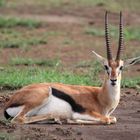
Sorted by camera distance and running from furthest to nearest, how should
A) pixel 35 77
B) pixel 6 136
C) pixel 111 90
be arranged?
pixel 35 77
pixel 111 90
pixel 6 136

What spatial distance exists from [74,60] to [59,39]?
2.52 meters

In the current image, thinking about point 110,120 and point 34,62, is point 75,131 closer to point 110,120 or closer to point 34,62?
point 110,120

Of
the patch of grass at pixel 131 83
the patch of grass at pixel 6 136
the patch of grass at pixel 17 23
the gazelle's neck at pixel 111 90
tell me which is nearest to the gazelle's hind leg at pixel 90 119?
the gazelle's neck at pixel 111 90

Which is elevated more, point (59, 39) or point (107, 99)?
point (107, 99)

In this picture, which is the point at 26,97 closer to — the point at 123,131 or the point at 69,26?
the point at 123,131

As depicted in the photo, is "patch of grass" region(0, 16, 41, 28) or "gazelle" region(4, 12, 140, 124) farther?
"patch of grass" region(0, 16, 41, 28)

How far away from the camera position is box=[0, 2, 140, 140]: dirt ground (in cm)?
811

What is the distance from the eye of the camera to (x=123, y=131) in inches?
332

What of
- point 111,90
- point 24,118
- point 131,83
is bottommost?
point 131,83

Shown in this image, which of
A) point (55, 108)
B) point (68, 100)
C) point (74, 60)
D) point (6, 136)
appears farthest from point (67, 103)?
point (74, 60)

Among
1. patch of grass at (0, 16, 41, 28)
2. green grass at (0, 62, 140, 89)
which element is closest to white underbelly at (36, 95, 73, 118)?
green grass at (0, 62, 140, 89)

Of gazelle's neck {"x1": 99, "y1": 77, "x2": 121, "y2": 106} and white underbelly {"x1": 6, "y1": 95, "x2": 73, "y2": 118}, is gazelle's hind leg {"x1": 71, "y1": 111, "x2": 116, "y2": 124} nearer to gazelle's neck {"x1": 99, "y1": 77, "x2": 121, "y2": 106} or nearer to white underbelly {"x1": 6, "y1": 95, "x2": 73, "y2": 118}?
white underbelly {"x1": 6, "y1": 95, "x2": 73, "y2": 118}

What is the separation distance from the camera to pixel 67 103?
349 inches

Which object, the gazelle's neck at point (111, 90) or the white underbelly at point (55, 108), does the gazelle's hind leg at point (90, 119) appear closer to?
the white underbelly at point (55, 108)
